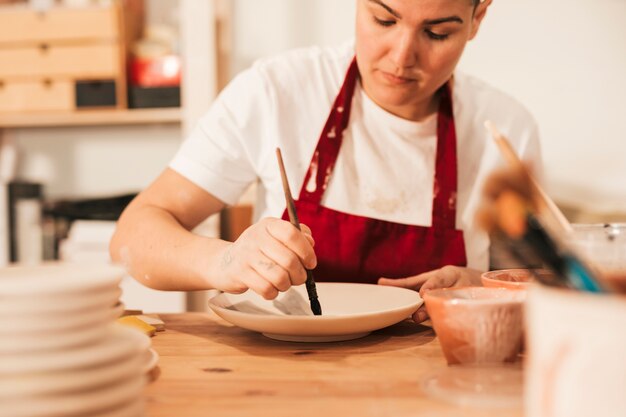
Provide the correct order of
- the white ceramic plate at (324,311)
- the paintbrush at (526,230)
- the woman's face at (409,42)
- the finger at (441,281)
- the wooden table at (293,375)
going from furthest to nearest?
1. the woman's face at (409,42)
2. the finger at (441,281)
3. the white ceramic plate at (324,311)
4. the wooden table at (293,375)
5. the paintbrush at (526,230)

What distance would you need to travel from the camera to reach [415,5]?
1.25 meters

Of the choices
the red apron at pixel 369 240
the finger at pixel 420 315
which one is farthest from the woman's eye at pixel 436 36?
the finger at pixel 420 315

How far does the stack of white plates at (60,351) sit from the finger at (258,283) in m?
0.38

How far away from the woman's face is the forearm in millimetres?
533

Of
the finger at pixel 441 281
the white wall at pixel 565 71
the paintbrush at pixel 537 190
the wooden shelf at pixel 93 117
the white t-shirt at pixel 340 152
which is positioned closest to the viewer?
the paintbrush at pixel 537 190

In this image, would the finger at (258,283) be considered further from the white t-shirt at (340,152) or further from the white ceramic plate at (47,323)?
the white t-shirt at (340,152)

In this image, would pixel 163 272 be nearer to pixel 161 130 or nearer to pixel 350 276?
pixel 350 276

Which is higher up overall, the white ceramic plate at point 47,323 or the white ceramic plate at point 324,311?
the white ceramic plate at point 47,323

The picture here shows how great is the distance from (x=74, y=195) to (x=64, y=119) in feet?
1.33

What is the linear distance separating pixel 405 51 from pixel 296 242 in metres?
0.57

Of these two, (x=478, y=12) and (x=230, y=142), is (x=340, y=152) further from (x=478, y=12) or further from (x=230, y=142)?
(x=478, y=12)

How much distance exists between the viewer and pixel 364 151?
1550 millimetres

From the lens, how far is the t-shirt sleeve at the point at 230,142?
1439mm

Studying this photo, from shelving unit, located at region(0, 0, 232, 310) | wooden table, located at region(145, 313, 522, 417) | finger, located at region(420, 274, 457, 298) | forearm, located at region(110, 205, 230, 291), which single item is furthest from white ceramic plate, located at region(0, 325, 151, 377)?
shelving unit, located at region(0, 0, 232, 310)
